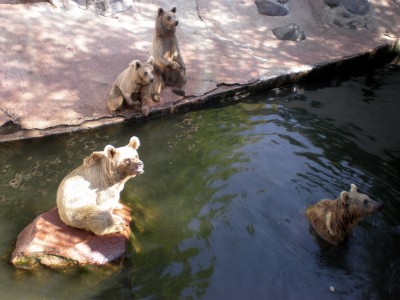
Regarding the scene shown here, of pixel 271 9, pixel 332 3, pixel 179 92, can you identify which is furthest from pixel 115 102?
pixel 332 3

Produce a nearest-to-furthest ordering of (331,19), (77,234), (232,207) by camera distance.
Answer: (77,234) → (232,207) → (331,19)

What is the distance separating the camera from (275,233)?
530 centimetres

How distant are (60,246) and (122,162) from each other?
3.80 feet

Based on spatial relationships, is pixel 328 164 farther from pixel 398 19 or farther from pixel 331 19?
pixel 398 19

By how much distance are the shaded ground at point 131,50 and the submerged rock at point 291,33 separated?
194 millimetres

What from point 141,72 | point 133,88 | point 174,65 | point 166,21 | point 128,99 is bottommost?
point 128,99

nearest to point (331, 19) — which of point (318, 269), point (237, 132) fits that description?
point (237, 132)

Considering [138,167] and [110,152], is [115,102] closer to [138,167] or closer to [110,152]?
[110,152]

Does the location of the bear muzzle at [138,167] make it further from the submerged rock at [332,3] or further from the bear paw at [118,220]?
→ the submerged rock at [332,3]

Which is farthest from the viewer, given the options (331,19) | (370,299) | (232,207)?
(331,19)

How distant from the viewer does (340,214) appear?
489cm

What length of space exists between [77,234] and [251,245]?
2.10 meters

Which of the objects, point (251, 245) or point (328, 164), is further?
point (328, 164)

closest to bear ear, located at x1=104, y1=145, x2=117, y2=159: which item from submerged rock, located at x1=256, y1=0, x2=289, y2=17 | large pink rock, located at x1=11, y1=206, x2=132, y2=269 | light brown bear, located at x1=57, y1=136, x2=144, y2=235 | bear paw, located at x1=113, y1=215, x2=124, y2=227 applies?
light brown bear, located at x1=57, y1=136, x2=144, y2=235
